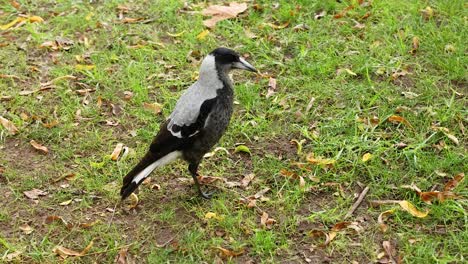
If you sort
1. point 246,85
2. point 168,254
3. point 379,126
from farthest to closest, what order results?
point 246,85 → point 379,126 → point 168,254

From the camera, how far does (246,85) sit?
517 cm

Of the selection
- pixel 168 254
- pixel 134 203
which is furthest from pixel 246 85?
pixel 168 254

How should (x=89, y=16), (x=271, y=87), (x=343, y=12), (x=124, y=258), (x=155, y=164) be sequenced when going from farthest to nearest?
(x=89, y=16), (x=343, y=12), (x=271, y=87), (x=155, y=164), (x=124, y=258)

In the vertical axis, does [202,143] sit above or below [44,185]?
above

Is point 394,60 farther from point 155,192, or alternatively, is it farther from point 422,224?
point 155,192

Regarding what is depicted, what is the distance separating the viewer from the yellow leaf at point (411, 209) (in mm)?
3695

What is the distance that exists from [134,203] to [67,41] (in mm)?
2694

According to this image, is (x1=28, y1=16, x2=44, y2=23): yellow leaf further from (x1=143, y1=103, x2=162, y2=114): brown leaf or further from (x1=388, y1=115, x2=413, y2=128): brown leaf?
(x1=388, y1=115, x2=413, y2=128): brown leaf

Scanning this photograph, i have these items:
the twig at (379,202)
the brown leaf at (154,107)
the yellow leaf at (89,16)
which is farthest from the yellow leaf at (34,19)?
the twig at (379,202)

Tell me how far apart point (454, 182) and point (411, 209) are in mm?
420

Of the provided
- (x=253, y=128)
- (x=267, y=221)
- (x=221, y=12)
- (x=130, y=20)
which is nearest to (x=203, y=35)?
(x=221, y=12)

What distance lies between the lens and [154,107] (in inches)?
198

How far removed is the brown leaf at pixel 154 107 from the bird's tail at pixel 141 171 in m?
1.18

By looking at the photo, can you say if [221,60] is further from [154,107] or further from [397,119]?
[397,119]
